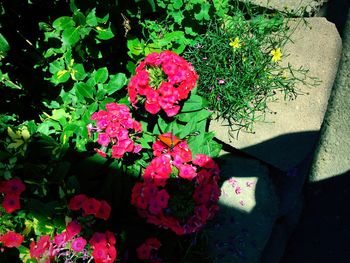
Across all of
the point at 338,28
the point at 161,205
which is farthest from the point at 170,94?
the point at 338,28

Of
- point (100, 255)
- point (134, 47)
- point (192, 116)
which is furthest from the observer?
point (134, 47)

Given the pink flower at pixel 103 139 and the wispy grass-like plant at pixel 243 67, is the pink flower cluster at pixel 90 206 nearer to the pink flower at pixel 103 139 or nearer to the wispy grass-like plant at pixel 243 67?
the pink flower at pixel 103 139

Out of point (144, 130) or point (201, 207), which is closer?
point (201, 207)

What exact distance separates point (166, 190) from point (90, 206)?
0.38 m

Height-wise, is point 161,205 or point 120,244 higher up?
point 161,205

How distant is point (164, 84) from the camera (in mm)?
2068

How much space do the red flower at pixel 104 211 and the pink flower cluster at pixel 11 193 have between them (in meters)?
0.33

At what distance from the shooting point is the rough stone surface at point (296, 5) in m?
2.73

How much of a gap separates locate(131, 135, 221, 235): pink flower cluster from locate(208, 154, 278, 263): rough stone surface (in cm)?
54

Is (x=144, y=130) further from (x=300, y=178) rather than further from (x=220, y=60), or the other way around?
(x=300, y=178)

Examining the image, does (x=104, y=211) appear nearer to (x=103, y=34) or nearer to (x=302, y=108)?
(x=103, y=34)

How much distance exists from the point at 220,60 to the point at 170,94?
69 cm

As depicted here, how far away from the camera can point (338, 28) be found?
280 cm

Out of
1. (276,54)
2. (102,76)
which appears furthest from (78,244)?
(276,54)
